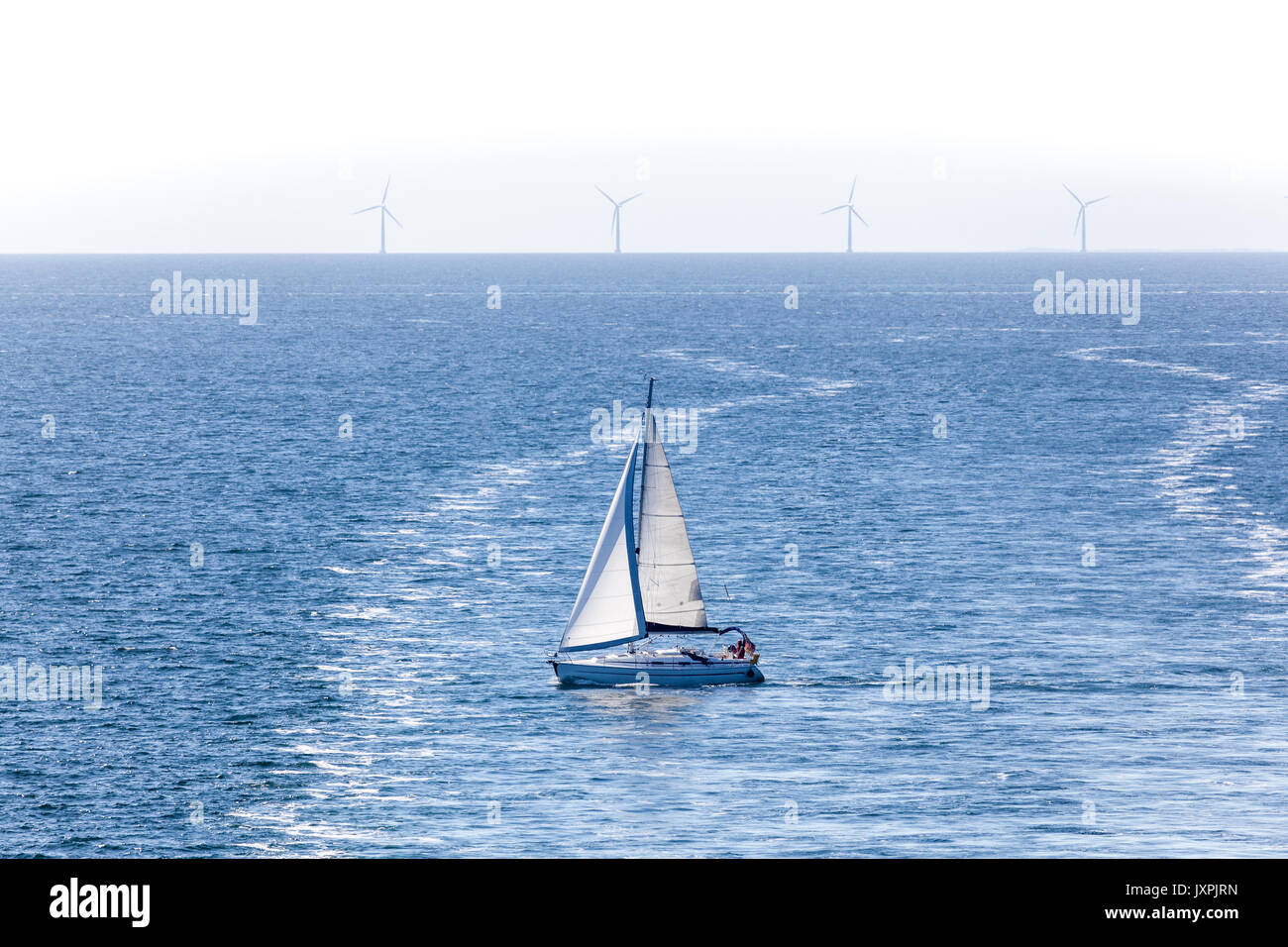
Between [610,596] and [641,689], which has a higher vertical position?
[610,596]

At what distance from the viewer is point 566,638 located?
80375mm

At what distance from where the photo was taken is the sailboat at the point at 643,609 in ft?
260

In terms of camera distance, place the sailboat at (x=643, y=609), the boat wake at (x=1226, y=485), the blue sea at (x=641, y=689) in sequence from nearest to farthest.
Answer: the blue sea at (x=641, y=689), the sailboat at (x=643, y=609), the boat wake at (x=1226, y=485)

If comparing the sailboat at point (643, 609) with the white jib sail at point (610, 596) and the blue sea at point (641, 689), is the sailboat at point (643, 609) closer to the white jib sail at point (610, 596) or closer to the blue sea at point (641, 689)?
the white jib sail at point (610, 596)

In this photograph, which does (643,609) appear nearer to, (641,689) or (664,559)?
(664,559)

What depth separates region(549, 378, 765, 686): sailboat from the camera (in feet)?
260

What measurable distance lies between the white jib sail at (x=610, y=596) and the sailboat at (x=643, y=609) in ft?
0.15

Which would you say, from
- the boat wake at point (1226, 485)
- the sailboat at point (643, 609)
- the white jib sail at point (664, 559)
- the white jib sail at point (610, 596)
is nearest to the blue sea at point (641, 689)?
the boat wake at point (1226, 485)

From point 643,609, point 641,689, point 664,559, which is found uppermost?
point 664,559

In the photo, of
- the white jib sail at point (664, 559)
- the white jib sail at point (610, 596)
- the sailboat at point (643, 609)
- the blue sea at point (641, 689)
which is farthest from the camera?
the sailboat at point (643, 609)

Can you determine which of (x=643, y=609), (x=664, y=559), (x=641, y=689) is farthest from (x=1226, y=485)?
(x=641, y=689)

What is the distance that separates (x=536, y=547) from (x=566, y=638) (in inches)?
1305

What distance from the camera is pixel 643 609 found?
80.1 metres

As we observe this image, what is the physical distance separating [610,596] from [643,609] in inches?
73.3
